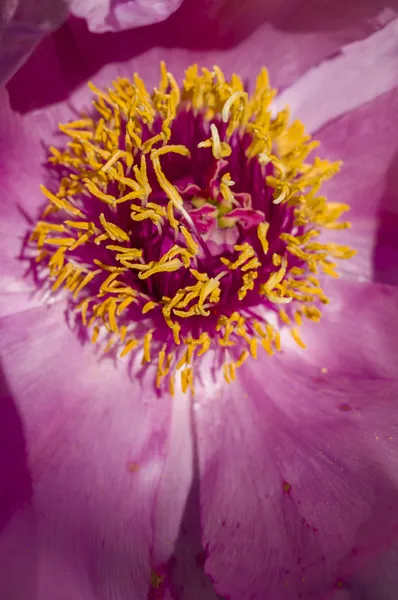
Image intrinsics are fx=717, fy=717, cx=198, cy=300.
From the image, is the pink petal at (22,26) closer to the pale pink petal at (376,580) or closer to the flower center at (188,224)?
the flower center at (188,224)

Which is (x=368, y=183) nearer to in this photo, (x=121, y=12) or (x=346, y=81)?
(x=346, y=81)

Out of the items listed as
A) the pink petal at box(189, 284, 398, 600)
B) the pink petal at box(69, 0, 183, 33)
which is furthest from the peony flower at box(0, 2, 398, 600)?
the pink petal at box(69, 0, 183, 33)

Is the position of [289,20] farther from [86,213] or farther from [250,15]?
[86,213]

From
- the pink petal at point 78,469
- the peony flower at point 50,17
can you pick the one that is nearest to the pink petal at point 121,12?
the peony flower at point 50,17

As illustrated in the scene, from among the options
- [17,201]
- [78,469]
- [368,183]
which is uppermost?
[17,201]

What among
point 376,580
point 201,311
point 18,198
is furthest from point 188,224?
point 376,580

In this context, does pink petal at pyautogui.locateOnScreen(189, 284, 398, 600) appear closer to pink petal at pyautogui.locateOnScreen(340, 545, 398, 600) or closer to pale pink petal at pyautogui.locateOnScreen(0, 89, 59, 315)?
pink petal at pyautogui.locateOnScreen(340, 545, 398, 600)
